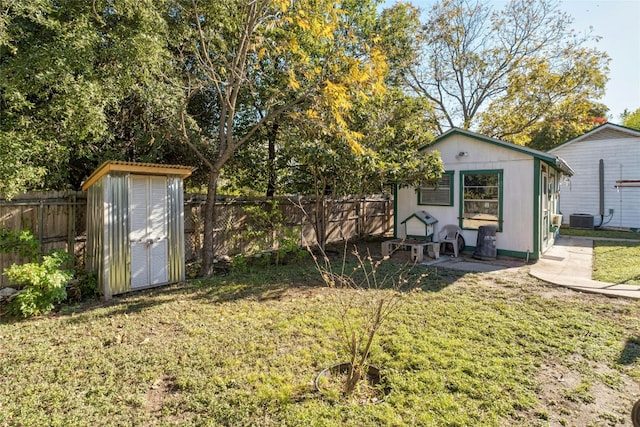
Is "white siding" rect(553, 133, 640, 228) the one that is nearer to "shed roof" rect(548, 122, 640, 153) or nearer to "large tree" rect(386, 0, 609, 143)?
"shed roof" rect(548, 122, 640, 153)

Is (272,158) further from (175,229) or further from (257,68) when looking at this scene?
(175,229)

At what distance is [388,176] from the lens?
344 inches

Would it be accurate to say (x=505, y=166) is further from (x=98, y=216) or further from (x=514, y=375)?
(x=98, y=216)

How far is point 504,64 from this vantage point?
16.5 m

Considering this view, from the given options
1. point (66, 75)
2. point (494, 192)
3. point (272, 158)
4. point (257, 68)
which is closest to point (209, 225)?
point (257, 68)

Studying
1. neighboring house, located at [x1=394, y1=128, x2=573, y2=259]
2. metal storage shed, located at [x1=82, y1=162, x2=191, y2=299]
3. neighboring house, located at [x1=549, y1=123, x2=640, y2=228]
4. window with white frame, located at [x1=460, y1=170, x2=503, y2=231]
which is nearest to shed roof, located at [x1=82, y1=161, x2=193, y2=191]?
metal storage shed, located at [x1=82, y1=162, x2=191, y2=299]

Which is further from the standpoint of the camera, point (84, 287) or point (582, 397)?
point (84, 287)

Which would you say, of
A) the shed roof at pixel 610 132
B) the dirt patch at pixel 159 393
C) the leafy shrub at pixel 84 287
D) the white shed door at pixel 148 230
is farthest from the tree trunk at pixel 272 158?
the shed roof at pixel 610 132

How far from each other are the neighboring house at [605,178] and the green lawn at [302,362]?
12827 millimetres

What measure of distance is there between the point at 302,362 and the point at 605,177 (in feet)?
57.9

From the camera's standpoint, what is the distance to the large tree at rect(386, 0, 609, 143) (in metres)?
15.1

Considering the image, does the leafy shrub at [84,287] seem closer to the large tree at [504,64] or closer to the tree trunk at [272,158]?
the tree trunk at [272,158]

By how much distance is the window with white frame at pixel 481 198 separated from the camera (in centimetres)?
877

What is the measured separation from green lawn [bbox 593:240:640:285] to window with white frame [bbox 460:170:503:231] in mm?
2285
